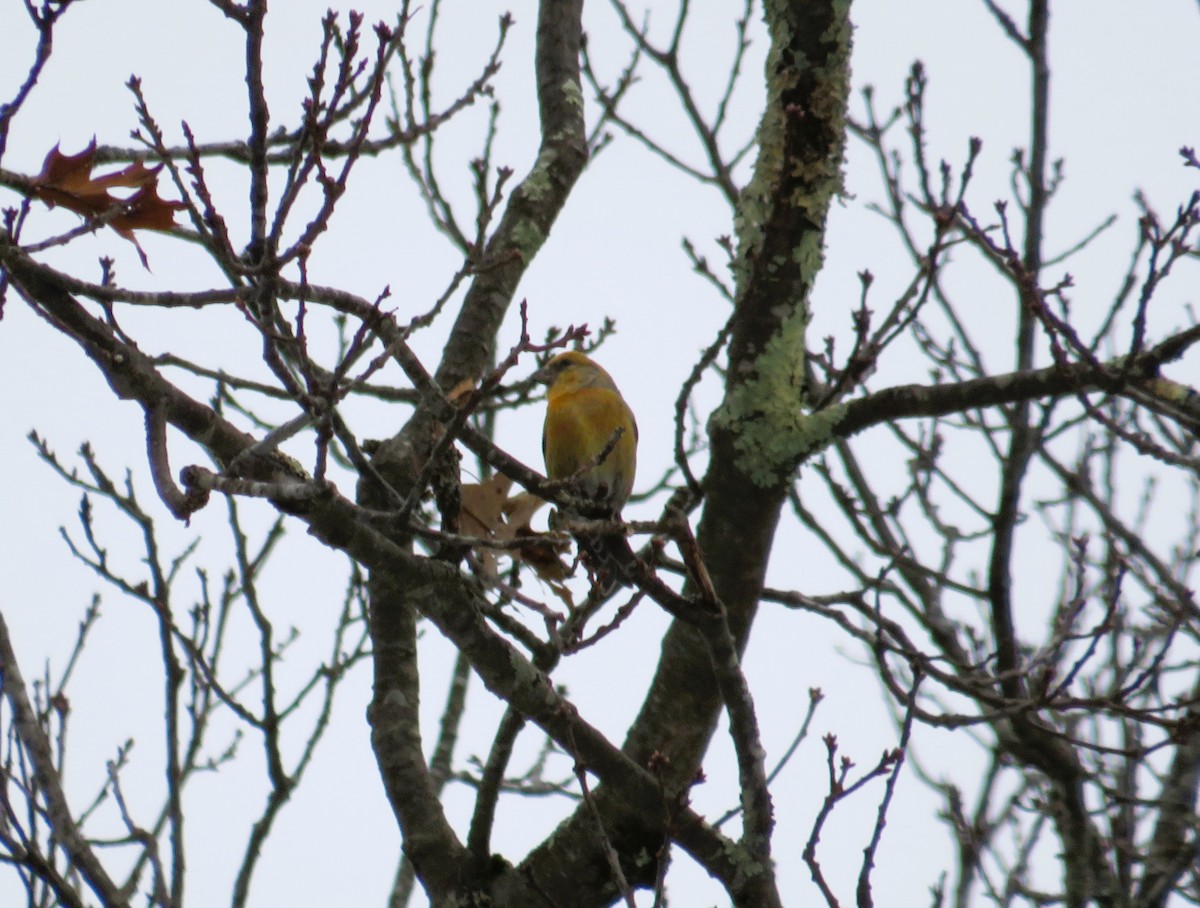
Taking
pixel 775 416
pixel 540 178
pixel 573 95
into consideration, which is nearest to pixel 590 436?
pixel 540 178

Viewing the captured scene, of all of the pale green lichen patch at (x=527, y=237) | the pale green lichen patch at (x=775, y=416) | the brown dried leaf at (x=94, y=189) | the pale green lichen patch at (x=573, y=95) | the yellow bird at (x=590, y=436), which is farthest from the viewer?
the yellow bird at (x=590, y=436)

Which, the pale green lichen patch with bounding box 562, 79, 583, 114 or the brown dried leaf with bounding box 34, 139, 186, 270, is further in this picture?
the pale green lichen patch with bounding box 562, 79, 583, 114

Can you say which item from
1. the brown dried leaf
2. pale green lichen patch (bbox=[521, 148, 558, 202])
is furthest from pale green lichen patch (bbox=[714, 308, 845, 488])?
the brown dried leaf

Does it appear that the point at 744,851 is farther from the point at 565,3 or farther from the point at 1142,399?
the point at 565,3

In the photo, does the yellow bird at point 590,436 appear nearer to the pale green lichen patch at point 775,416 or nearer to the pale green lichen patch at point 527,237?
the pale green lichen patch at point 527,237

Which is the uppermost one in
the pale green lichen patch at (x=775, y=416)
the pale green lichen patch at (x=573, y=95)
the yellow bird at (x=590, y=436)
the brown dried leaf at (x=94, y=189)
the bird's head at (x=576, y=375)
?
the pale green lichen patch at (x=573, y=95)

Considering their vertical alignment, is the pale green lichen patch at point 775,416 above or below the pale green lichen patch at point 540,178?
below

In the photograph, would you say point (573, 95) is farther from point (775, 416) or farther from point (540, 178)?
point (775, 416)

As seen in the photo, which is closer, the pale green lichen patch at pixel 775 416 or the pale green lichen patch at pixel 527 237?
the pale green lichen patch at pixel 775 416

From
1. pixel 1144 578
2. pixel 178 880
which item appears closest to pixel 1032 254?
pixel 1144 578

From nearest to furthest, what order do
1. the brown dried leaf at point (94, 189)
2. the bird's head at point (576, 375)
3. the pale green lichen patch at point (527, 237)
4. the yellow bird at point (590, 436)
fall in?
the brown dried leaf at point (94, 189) → the pale green lichen patch at point (527, 237) → the yellow bird at point (590, 436) → the bird's head at point (576, 375)

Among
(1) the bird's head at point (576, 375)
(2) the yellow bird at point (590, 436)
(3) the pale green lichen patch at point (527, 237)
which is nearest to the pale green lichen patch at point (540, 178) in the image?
(3) the pale green lichen patch at point (527, 237)

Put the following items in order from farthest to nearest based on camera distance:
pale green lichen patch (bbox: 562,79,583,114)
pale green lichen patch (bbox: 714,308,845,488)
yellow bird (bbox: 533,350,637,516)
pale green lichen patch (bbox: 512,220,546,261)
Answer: yellow bird (bbox: 533,350,637,516)
pale green lichen patch (bbox: 562,79,583,114)
pale green lichen patch (bbox: 512,220,546,261)
pale green lichen patch (bbox: 714,308,845,488)

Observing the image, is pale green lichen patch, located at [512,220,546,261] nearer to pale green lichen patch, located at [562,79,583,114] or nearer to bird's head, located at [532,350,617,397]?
pale green lichen patch, located at [562,79,583,114]
